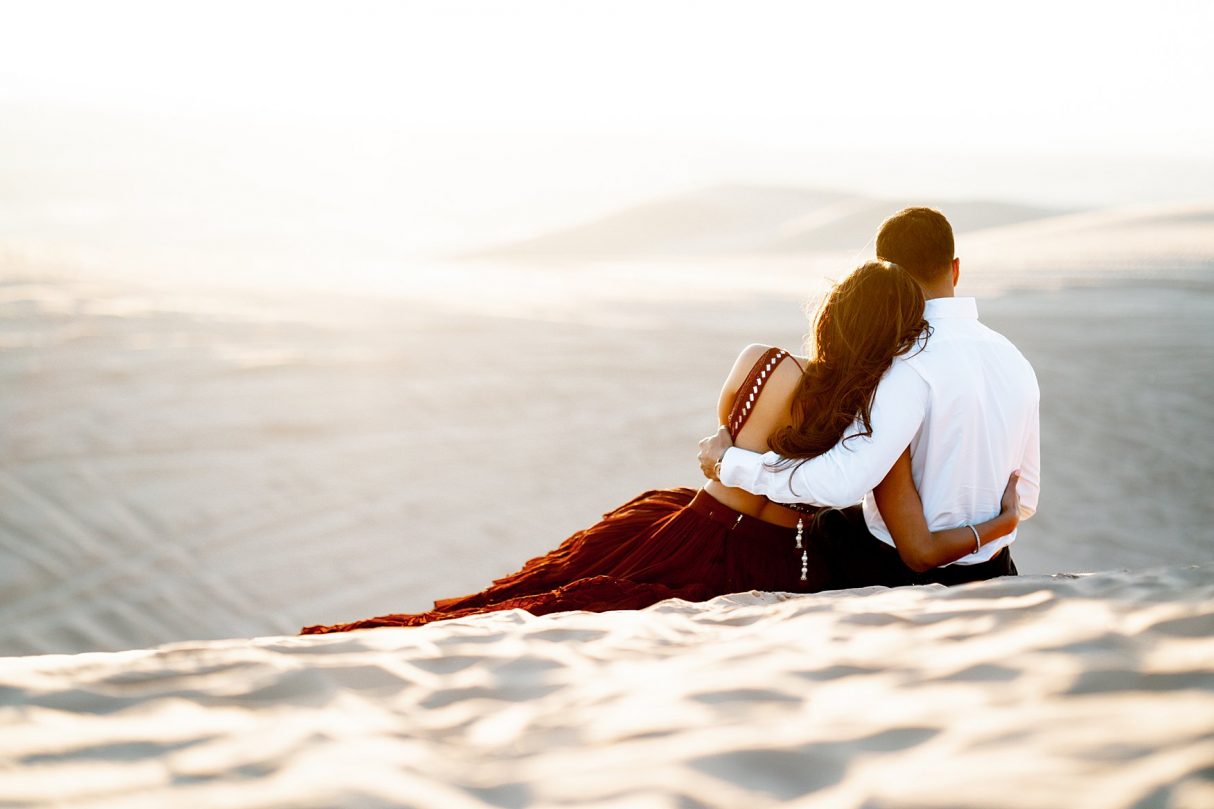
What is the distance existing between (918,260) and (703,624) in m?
1.22

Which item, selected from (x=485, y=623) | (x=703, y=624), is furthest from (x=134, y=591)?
(x=703, y=624)

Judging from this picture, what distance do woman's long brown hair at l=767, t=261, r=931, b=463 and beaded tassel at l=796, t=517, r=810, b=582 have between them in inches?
13.1

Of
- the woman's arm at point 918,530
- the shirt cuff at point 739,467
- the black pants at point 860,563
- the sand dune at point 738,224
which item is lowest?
the black pants at point 860,563

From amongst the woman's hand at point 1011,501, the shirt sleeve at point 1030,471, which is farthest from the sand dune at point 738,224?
the woman's hand at point 1011,501

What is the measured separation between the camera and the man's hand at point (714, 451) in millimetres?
3211

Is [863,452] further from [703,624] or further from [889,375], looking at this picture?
[703,624]

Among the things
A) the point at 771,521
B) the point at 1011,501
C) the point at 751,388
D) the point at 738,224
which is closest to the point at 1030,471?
the point at 1011,501

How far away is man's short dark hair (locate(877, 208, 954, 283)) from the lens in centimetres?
315

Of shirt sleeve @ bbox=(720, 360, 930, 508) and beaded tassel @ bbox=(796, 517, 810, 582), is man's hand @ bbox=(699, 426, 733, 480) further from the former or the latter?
beaded tassel @ bbox=(796, 517, 810, 582)

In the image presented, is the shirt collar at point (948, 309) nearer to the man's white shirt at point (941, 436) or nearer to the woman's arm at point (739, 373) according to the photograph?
the man's white shirt at point (941, 436)

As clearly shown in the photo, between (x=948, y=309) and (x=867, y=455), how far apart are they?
1.68ft

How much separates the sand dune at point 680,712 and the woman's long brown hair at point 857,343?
0.50 metres

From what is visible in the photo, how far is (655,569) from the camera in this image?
3346mm

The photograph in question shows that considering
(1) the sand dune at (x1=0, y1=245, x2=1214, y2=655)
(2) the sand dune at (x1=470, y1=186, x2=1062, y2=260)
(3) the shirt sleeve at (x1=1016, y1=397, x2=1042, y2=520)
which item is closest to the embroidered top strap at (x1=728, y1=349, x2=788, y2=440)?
(3) the shirt sleeve at (x1=1016, y1=397, x2=1042, y2=520)
